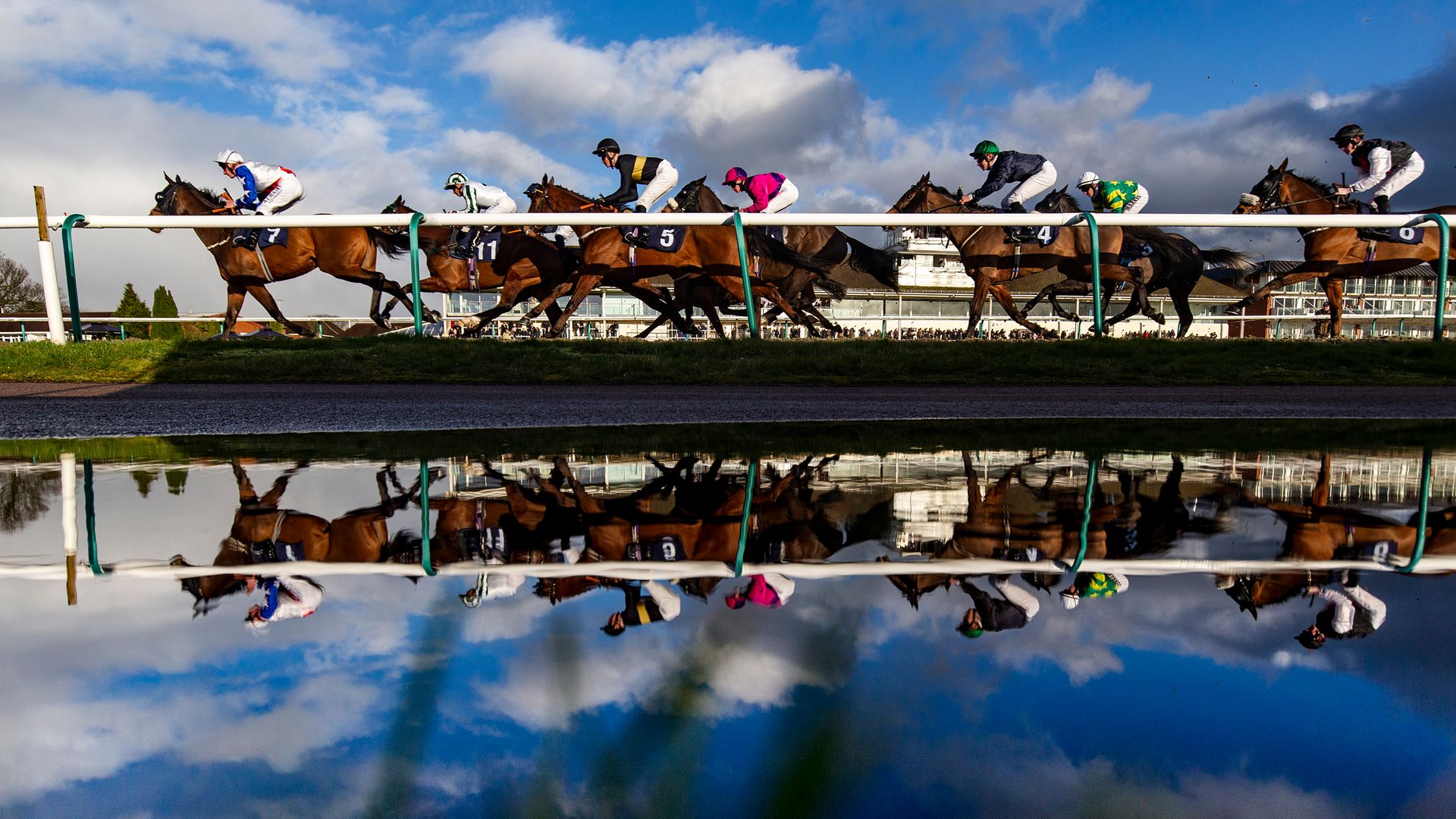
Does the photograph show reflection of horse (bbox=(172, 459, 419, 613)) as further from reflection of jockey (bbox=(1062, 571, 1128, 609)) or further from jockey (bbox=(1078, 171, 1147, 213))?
jockey (bbox=(1078, 171, 1147, 213))

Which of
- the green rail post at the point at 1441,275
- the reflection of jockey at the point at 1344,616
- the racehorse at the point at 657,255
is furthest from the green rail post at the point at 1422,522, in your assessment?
the racehorse at the point at 657,255

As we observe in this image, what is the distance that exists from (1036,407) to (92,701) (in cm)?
532

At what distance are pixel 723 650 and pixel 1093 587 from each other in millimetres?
716

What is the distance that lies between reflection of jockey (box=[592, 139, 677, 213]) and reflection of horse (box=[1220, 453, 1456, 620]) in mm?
8651

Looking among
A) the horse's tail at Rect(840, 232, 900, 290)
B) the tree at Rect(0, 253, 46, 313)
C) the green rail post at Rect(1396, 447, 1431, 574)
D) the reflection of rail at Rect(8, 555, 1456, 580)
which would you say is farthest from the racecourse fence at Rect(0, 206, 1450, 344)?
the tree at Rect(0, 253, 46, 313)

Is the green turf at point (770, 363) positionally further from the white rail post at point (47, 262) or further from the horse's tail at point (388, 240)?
the horse's tail at point (388, 240)

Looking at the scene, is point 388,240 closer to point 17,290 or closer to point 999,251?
point 999,251

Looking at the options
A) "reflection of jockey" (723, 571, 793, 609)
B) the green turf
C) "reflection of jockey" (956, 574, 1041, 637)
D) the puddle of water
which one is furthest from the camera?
the green turf

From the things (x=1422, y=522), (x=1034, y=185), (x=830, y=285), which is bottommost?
(x=1422, y=522)

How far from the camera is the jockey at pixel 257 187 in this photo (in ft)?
34.1

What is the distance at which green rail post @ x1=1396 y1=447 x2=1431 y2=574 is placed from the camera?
1.69 m

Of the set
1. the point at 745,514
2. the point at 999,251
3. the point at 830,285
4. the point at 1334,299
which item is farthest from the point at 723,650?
the point at 1334,299

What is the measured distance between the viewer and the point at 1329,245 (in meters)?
10.2

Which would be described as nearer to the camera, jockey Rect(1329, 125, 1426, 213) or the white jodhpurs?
jockey Rect(1329, 125, 1426, 213)
